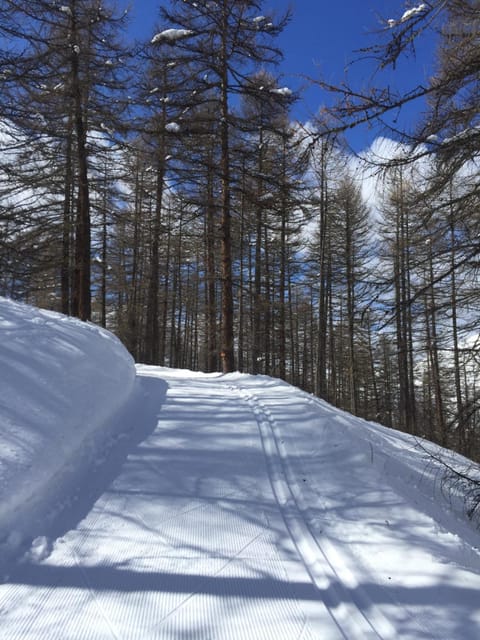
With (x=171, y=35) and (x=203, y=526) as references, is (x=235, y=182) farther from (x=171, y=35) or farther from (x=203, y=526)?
(x=203, y=526)

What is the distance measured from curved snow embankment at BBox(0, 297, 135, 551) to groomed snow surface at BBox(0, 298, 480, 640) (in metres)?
0.02

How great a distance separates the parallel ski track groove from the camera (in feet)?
5.99

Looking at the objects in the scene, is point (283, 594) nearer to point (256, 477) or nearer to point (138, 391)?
point (256, 477)

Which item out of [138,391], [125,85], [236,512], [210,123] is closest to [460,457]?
[236,512]

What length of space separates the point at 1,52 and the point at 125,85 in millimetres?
5166

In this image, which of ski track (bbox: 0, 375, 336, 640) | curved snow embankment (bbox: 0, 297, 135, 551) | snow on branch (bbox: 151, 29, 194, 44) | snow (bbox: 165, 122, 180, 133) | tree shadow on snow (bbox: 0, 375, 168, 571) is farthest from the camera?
snow (bbox: 165, 122, 180, 133)

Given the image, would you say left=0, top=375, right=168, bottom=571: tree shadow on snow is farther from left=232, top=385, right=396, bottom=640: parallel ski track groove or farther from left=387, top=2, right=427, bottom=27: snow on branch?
left=387, top=2, right=427, bottom=27: snow on branch

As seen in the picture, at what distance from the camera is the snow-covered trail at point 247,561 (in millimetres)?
1837

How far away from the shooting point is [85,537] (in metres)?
2.46

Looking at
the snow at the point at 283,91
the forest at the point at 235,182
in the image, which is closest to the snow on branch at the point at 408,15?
the forest at the point at 235,182

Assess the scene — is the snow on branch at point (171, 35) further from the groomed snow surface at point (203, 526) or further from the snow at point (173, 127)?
the groomed snow surface at point (203, 526)

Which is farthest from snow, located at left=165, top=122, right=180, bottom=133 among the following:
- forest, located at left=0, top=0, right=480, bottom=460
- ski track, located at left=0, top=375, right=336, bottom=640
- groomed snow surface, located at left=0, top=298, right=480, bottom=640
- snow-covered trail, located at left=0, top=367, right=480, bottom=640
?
ski track, located at left=0, top=375, right=336, bottom=640

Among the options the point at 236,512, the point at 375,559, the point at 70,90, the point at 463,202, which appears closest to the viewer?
the point at 375,559

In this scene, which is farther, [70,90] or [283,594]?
[70,90]
